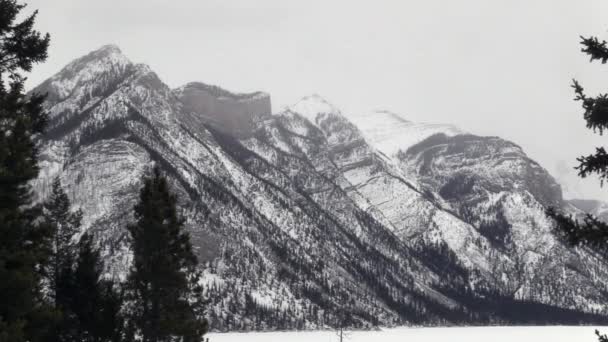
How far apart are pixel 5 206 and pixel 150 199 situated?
586 inches

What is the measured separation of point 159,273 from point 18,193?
14260 mm

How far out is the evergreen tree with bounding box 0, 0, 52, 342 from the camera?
18.8 metres

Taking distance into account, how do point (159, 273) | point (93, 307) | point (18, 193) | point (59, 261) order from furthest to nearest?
point (59, 261) < point (159, 273) < point (93, 307) < point (18, 193)

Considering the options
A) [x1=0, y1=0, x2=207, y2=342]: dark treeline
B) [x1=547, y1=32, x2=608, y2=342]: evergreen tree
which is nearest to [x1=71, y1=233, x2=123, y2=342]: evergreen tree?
[x1=0, y1=0, x2=207, y2=342]: dark treeline

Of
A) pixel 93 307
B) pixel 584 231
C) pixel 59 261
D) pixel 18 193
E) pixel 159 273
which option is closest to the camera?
pixel 584 231

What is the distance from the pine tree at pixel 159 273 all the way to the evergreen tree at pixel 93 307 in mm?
2254

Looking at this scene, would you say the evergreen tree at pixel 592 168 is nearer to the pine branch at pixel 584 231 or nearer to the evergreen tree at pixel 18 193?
the pine branch at pixel 584 231

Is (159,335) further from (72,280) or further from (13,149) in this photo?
(13,149)

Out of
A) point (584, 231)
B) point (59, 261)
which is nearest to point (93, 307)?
point (59, 261)

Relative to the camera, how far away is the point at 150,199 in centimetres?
3466

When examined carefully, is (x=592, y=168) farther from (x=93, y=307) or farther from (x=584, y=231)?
(x=93, y=307)

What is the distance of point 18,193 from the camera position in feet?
67.2

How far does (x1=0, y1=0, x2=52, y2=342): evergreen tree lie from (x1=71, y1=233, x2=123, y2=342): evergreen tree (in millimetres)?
9207

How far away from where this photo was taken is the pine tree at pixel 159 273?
33.8 meters
